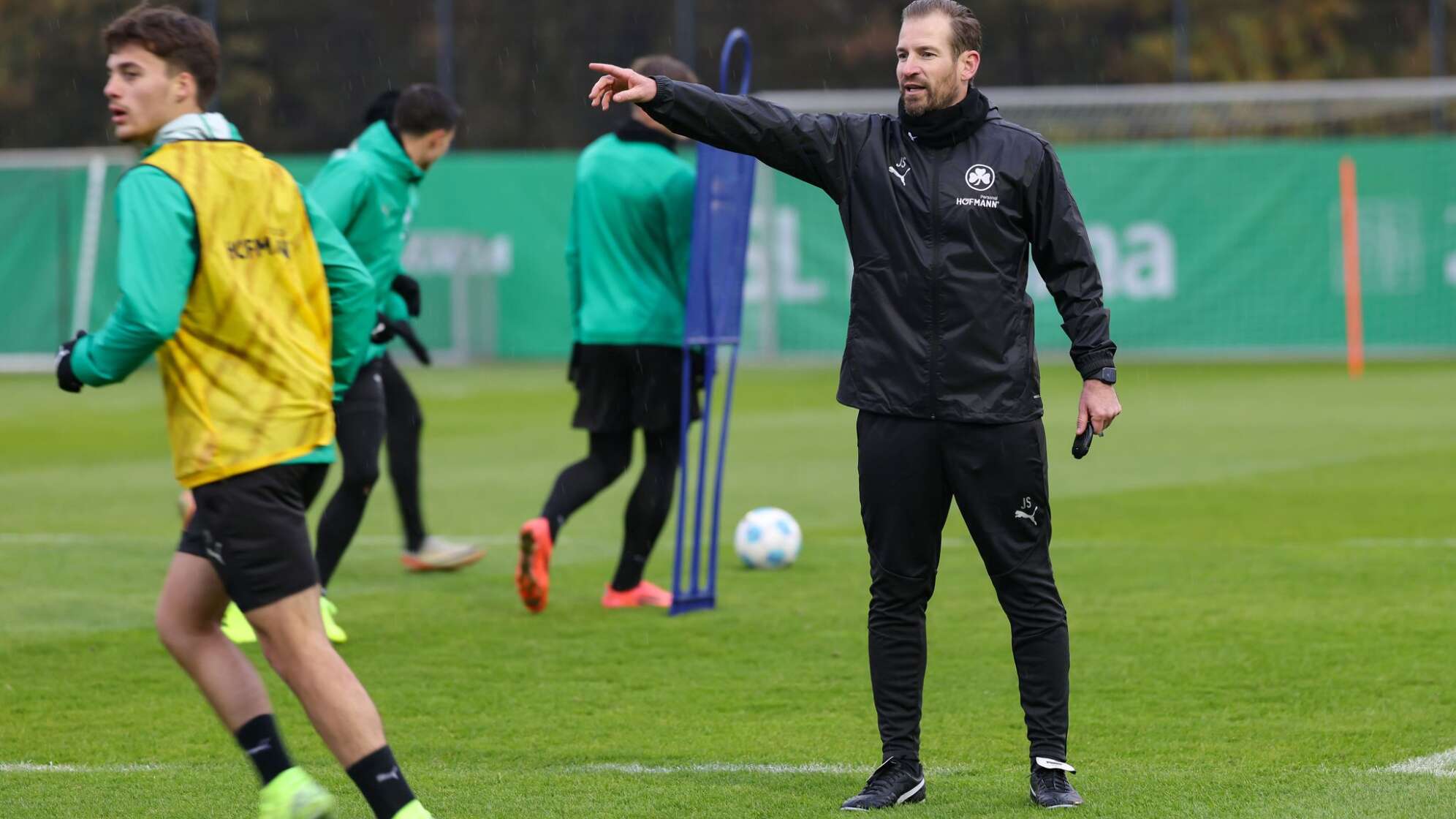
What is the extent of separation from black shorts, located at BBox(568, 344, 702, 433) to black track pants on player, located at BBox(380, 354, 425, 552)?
43.6 inches

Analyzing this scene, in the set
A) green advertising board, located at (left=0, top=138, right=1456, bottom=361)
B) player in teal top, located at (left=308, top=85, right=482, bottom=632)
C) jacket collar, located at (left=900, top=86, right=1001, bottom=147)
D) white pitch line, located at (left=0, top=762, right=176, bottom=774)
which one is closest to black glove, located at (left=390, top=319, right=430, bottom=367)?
player in teal top, located at (left=308, top=85, right=482, bottom=632)

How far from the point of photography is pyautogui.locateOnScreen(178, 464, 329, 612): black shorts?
3980mm

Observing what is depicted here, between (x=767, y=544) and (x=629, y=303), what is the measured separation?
1.69 meters

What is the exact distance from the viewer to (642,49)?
29.3m

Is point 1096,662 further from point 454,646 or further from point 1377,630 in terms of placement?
point 454,646

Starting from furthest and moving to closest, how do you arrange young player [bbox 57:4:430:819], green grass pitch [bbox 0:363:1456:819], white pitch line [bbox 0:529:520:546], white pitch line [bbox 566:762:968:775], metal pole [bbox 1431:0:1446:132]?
metal pole [bbox 1431:0:1446:132] → white pitch line [bbox 0:529:520:546] → white pitch line [bbox 566:762:968:775] → green grass pitch [bbox 0:363:1456:819] → young player [bbox 57:4:430:819]

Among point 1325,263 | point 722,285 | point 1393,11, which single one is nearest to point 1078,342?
point 722,285

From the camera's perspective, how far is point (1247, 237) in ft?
80.3

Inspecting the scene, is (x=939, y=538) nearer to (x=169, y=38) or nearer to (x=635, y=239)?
(x=169, y=38)

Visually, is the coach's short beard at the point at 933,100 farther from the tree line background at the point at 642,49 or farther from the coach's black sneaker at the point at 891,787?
the tree line background at the point at 642,49

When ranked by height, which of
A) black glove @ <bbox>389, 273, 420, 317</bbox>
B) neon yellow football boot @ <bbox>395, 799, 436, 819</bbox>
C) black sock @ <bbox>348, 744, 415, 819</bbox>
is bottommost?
neon yellow football boot @ <bbox>395, 799, 436, 819</bbox>

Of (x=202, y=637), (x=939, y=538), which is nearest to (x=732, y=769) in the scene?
(x=939, y=538)

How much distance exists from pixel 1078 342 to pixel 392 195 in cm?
351

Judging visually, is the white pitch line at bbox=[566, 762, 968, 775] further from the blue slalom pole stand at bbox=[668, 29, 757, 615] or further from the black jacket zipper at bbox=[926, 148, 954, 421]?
the blue slalom pole stand at bbox=[668, 29, 757, 615]
